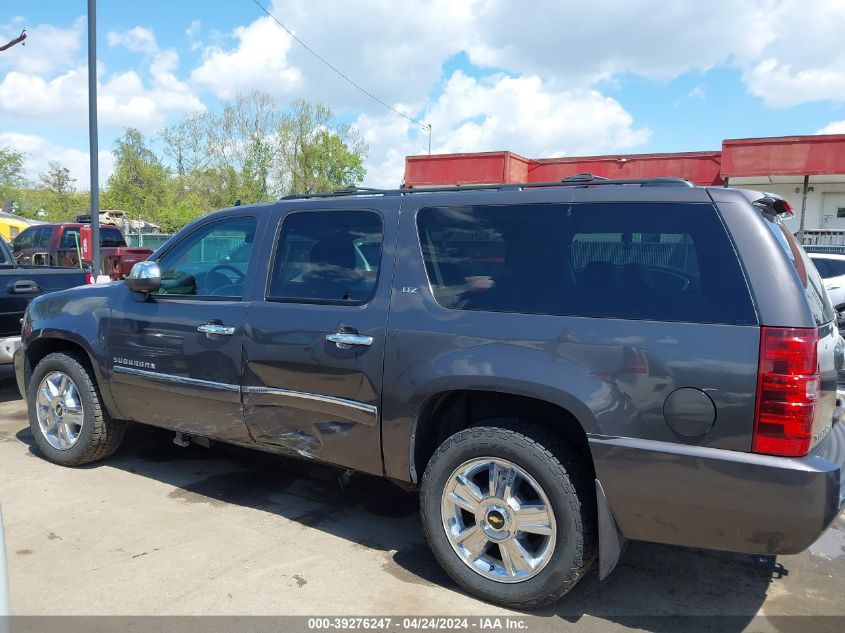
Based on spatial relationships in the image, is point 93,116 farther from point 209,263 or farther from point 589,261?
point 589,261

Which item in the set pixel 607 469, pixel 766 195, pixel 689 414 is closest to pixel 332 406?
pixel 607 469

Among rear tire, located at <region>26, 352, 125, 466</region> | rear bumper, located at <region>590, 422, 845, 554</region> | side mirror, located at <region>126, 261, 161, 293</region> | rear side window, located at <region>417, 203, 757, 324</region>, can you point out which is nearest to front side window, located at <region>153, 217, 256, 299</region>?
side mirror, located at <region>126, 261, 161, 293</region>

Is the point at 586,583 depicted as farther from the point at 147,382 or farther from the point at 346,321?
the point at 147,382

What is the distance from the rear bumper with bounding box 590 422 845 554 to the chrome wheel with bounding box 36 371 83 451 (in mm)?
3798

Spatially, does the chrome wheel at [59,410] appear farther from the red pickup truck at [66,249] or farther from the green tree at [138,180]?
the green tree at [138,180]

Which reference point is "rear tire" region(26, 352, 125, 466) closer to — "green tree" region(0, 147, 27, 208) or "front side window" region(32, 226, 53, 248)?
"front side window" region(32, 226, 53, 248)

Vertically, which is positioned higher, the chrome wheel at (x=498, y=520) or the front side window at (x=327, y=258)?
the front side window at (x=327, y=258)

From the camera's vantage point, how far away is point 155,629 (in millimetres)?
2926

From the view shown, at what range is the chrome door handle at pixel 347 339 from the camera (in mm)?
3414

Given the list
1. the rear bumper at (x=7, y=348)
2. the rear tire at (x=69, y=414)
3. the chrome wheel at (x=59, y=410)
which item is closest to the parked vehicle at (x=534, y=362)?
the rear tire at (x=69, y=414)

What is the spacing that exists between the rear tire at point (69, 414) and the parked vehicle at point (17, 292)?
164 centimetres

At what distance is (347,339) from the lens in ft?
11.4

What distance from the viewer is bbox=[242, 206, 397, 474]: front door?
346 cm

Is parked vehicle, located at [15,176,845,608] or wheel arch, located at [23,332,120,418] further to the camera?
wheel arch, located at [23,332,120,418]
